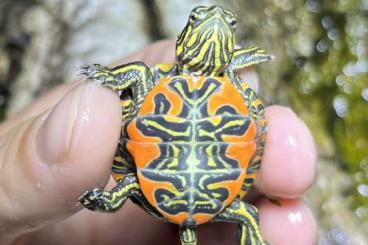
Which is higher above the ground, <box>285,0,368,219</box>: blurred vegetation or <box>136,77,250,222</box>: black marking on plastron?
<box>136,77,250,222</box>: black marking on plastron

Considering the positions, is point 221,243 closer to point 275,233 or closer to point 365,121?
point 275,233

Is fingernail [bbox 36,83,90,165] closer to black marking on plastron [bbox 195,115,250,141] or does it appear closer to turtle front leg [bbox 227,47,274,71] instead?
black marking on plastron [bbox 195,115,250,141]

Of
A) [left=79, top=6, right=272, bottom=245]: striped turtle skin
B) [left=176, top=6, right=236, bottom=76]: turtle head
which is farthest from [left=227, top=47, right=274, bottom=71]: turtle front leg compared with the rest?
[left=79, top=6, right=272, bottom=245]: striped turtle skin

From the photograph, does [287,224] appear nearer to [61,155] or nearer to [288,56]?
[61,155]

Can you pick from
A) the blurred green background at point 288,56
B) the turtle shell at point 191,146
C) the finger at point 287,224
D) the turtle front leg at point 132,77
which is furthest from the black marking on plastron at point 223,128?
the blurred green background at point 288,56

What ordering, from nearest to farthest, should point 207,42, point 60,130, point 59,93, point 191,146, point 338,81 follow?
point 60,130
point 191,146
point 207,42
point 59,93
point 338,81

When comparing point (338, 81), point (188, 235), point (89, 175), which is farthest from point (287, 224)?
point (338, 81)
